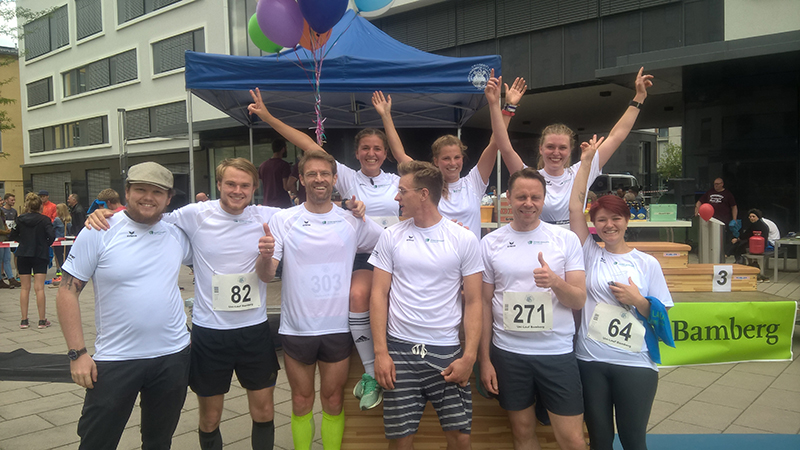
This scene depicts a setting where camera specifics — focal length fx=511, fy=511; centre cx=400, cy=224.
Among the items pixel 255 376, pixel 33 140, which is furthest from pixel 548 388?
pixel 33 140

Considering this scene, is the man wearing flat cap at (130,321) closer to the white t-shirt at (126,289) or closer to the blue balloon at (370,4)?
the white t-shirt at (126,289)

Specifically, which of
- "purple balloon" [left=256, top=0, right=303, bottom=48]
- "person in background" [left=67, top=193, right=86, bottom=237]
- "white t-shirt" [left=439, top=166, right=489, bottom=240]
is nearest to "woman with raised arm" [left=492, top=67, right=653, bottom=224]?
"white t-shirt" [left=439, top=166, right=489, bottom=240]

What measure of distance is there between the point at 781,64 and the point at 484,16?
6736 millimetres

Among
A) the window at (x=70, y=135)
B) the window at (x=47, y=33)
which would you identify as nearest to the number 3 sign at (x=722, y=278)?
the window at (x=70, y=135)

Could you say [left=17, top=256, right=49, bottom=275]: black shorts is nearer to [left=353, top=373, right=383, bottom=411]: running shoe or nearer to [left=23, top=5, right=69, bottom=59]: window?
[left=353, top=373, right=383, bottom=411]: running shoe

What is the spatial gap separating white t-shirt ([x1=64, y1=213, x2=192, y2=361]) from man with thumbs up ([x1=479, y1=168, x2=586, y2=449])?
1475 mm

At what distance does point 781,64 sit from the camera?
30.8 ft

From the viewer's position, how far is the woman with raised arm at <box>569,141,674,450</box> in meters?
2.29

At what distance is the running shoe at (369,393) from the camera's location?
2428 millimetres

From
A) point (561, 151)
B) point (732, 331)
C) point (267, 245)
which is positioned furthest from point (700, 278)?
point (267, 245)

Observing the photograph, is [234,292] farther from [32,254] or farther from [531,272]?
[32,254]

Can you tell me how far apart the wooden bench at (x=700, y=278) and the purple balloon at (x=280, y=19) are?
3402 mm

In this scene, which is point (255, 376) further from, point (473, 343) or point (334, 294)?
point (473, 343)

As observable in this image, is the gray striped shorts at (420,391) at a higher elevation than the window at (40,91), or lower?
lower
